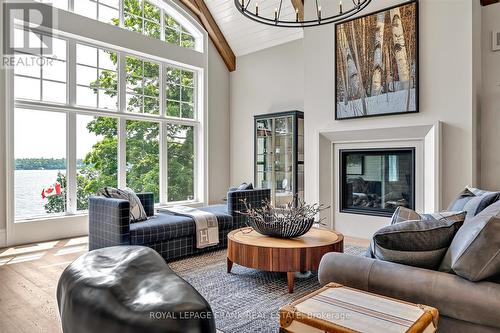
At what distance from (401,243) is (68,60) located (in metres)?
5.04

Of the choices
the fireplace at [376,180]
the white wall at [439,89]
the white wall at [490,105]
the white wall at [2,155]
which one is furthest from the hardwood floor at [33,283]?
the white wall at [490,105]

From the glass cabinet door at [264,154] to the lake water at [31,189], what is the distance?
3329 millimetres

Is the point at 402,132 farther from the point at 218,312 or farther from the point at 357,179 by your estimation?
the point at 218,312

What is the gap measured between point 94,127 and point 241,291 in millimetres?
3710

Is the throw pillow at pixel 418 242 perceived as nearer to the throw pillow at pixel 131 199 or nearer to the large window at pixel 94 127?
the throw pillow at pixel 131 199

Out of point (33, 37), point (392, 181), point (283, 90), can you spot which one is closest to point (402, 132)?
point (392, 181)

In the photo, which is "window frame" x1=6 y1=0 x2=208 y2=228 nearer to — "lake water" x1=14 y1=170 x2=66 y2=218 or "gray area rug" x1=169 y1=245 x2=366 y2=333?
"lake water" x1=14 y1=170 x2=66 y2=218

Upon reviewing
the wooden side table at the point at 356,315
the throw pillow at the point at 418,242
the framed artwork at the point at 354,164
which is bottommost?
the wooden side table at the point at 356,315

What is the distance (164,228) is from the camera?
3625mm

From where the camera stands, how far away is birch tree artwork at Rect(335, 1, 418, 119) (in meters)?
4.32

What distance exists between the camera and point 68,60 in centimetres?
488

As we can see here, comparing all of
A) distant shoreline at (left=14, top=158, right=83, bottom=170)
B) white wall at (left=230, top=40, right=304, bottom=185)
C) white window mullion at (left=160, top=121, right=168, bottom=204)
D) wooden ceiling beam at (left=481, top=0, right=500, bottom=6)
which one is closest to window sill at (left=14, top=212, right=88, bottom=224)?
distant shoreline at (left=14, top=158, right=83, bottom=170)

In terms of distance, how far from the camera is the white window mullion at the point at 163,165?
239 inches

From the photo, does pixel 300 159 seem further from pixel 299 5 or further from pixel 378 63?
pixel 299 5
